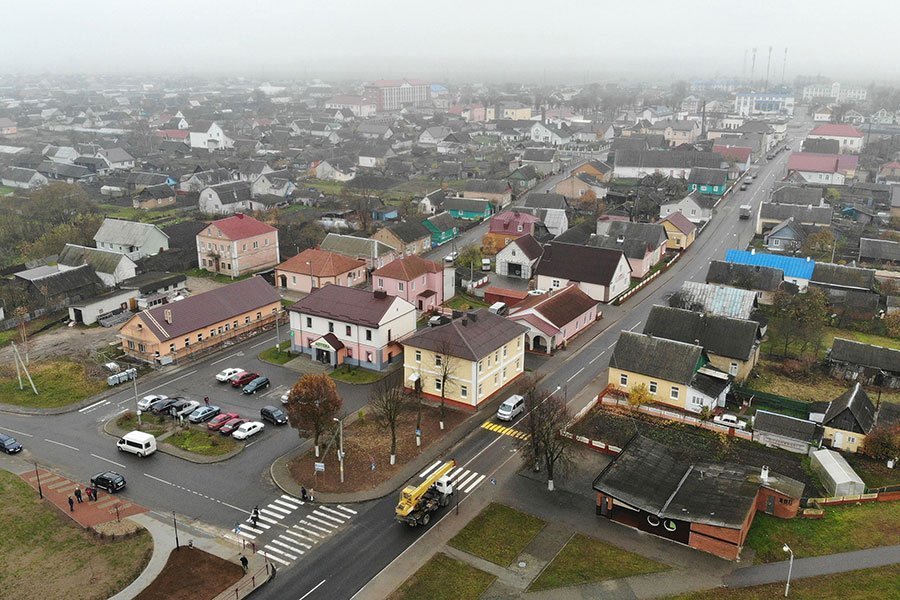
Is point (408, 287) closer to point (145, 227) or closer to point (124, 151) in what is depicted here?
point (145, 227)

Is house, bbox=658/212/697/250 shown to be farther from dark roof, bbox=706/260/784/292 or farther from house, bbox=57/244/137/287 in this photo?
house, bbox=57/244/137/287

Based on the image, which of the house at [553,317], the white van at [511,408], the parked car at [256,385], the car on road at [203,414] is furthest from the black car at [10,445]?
the house at [553,317]

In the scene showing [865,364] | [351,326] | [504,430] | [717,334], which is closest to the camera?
[504,430]

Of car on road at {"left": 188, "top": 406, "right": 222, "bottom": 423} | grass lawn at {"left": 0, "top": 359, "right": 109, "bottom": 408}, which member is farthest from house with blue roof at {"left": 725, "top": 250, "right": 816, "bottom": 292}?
grass lawn at {"left": 0, "top": 359, "right": 109, "bottom": 408}

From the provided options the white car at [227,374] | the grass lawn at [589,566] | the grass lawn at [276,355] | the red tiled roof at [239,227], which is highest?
the red tiled roof at [239,227]

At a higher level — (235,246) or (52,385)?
(235,246)

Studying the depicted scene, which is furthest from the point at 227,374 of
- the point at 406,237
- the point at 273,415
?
the point at 406,237

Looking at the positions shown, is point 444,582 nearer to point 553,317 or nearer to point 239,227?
point 553,317

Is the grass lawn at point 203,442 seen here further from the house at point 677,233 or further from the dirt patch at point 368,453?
the house at point 677,233
